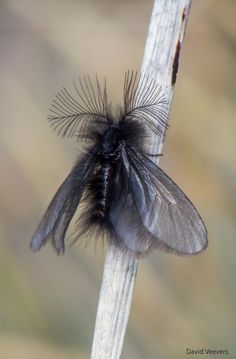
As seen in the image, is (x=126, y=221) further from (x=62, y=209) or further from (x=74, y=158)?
(x=74, y=158)

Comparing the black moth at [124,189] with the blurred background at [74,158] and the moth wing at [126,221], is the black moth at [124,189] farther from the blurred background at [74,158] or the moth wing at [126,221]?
the blurred background at [74,158]

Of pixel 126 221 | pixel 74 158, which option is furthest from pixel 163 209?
pixel 74 158

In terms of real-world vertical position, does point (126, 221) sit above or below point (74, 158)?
below

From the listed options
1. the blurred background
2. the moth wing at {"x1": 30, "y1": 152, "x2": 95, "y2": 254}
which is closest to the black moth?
the moth wing at {"x1": 30, "y1": 152, "x2": 95, "y2": 254}

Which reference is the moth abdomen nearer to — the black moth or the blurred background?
the black moth

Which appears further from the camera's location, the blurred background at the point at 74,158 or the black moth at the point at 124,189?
the blurred background at the point at 74,158

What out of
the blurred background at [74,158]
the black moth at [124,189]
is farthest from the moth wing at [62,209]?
the blurred background at [74,158]
